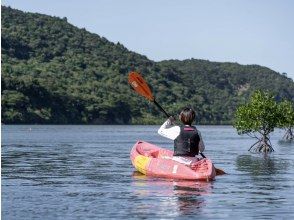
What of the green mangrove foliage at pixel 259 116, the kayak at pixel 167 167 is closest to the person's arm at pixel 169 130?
the kayak at pixel 167 167

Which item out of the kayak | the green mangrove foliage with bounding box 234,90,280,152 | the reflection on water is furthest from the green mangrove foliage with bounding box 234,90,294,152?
the reflection on water

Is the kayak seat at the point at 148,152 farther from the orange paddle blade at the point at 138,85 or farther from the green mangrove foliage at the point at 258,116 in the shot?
the green mangrove foliage at the point at 258,116

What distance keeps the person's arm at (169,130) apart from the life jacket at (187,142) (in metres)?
0.15

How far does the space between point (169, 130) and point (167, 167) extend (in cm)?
162

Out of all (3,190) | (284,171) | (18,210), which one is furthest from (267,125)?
(18,210)

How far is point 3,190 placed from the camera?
80.1 feet

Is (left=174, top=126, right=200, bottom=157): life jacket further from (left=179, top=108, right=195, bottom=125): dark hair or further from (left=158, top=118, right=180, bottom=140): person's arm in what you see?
(left=179, top=108, right=195, bottom=125): dark hair

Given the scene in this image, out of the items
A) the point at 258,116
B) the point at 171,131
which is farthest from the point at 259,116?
the point at 171,131

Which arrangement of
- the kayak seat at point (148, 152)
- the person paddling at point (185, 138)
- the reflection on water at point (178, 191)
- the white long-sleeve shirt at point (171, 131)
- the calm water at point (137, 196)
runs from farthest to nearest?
the kayak seat at point (148, 152)
the white long-sleeve shirt at point (171, 131)
the person paddling at point (185, 138)
the reflection on water at point (178, 191)
the calm water at point (137, 196)

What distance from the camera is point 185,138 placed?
27.6 m

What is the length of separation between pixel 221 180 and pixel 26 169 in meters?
10.1

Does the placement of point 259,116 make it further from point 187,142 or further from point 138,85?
point 187,142

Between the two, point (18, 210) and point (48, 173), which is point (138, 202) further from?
point (48, 173)

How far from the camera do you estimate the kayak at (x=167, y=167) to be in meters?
27.6
